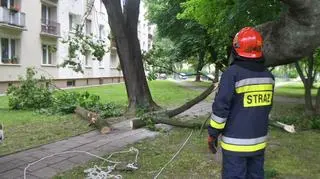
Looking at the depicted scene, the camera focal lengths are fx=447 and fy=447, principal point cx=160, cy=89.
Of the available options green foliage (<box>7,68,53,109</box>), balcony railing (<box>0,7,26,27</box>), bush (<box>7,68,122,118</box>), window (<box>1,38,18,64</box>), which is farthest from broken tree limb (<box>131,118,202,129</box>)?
window (<box>1,38,18,64</box>)

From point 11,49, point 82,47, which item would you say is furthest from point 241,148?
point 11,49

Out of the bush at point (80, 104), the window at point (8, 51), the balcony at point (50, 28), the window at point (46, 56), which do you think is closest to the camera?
the bush at point (80, 104)

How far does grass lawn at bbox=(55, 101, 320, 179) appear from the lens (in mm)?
6824

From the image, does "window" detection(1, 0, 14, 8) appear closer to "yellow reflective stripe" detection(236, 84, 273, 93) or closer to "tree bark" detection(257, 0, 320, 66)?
"tree bark" detection(257, 0, 320, 66)

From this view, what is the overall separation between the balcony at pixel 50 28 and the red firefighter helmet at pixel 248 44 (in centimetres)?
2716

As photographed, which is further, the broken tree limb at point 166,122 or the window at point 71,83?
the window at point 71,83

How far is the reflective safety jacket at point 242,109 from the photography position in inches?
179

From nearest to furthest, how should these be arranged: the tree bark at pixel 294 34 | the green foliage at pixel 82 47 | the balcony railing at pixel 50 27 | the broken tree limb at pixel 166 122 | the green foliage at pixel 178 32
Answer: the tree bark at pixel 294 34
the broken tree limb at pixel 166 122
the green foliage at pixel 82 47
the green foliage at pixel 178 32
the balcony railing at pixel 50 27

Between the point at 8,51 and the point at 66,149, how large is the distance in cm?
2010

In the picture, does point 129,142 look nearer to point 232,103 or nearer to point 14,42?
point 232,103

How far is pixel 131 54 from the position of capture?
1397 cm

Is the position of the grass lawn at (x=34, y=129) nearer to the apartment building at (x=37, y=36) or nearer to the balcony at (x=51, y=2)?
the apartment building at (x=37, y=36)

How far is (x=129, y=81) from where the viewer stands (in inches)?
557

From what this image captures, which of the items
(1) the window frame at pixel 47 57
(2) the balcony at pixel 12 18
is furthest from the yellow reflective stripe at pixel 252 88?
(1) the window frame at pixel 47 57
